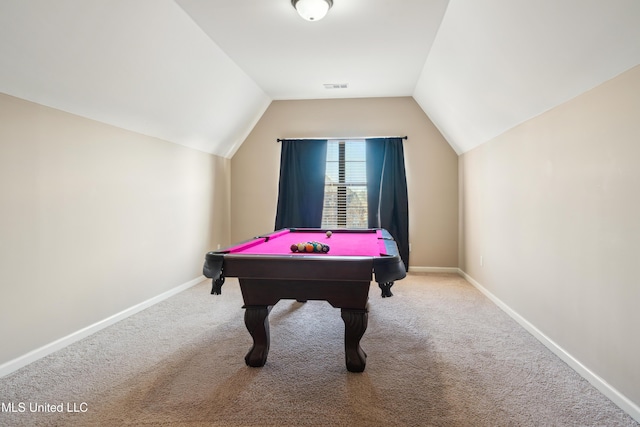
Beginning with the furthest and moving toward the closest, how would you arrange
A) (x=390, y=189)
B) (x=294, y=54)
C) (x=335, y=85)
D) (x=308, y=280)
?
(x=390, y=189) → (x=335, y=85) → (x=294, y=54) → (x=308, y=280)

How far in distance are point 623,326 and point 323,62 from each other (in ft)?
10.8

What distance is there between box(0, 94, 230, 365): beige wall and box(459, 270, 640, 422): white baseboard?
3573mm

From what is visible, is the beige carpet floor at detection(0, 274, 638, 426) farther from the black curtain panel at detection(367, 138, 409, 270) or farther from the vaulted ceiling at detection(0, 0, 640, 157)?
the black curtain panel at detection(367, 138, 409, 270)

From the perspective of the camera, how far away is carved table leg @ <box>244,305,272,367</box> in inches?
83.2

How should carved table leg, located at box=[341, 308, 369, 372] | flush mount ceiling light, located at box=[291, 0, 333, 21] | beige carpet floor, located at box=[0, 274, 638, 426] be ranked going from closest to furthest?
beige carpet floor, located at box=[0, 274, 638, 426], carved table leg, located at box=[341, 308, 369, 372], flush mount ceiling light, located at box=[291, 0, 333, 21]

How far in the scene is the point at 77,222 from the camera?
2.61 m

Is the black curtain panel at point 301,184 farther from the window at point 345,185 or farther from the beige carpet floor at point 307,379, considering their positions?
the beige carpet floor at point 307,379

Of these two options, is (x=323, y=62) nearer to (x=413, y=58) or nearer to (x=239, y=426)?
(x=413, y=58)

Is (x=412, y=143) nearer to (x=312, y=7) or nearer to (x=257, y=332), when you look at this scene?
(x=312, y=7)

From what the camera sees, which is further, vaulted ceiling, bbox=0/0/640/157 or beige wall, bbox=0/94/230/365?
beige wall, bbox=0/94/230/365

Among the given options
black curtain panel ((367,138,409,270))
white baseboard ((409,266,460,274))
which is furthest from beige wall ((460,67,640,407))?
black curtain panel ((367,138,409,270))

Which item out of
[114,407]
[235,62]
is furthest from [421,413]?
[235,62]

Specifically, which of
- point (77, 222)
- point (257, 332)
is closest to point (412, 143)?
point (257, 332)

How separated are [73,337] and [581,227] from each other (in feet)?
12.2
